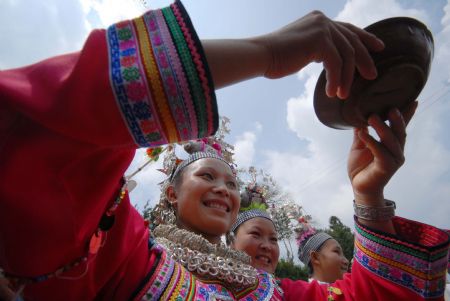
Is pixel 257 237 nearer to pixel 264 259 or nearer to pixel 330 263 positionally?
pixel 264 259

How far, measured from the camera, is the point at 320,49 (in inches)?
34.3

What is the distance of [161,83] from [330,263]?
18.6 feet

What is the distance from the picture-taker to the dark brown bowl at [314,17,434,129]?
117 centimetres

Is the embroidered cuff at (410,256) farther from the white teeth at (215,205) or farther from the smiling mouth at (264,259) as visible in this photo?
the smiling mouth at (264,259)

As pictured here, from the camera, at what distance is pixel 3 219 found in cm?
75

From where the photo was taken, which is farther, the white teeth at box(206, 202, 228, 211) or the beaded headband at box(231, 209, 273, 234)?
the beaded headband at box(231, 209, 273, 234)

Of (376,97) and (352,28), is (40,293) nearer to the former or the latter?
(352,28)

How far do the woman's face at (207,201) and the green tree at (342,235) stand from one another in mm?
21939

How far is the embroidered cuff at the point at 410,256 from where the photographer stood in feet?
5.02

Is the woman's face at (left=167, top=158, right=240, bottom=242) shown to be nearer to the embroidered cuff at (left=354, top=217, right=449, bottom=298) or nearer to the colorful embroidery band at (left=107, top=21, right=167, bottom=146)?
the embroidered cuff at (left=354, top=217, right=449, bottom=298)

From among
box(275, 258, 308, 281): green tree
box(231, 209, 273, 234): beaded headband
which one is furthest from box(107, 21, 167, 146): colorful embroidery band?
box(275, 258, 308, 281): green tree

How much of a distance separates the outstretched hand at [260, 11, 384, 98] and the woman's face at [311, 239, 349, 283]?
16.9ft

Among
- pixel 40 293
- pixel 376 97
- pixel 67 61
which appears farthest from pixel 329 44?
pixel 40 293

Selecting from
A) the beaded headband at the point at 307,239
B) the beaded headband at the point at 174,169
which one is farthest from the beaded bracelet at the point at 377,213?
the beaded headband at the point at 307,239
